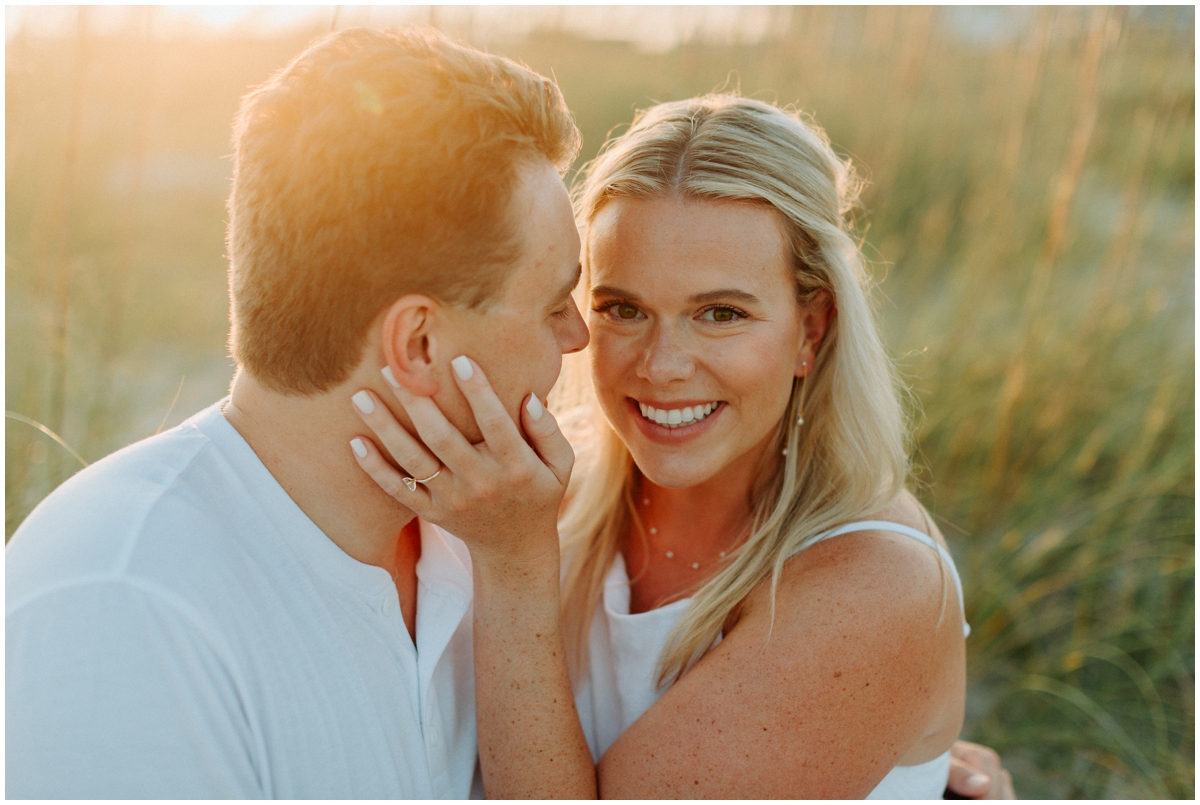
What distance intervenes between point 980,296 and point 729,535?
3163mm

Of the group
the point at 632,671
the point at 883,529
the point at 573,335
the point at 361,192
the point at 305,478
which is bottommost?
the point at 632,671

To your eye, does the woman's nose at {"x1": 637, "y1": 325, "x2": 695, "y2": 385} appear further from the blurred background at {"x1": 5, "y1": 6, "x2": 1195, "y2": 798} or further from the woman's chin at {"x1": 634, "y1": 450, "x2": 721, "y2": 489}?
the blurred background at {"x1": 5, "y1": 6, "x2": 1195, "y2": 798}

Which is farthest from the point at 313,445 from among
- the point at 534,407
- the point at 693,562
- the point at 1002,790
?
the point at 1002,790

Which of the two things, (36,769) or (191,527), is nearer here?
(36,769)

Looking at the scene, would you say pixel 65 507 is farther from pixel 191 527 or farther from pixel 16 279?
pixel 16 279

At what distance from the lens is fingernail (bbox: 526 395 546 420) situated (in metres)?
1.98

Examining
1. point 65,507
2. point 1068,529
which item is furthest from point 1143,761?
point 65,507

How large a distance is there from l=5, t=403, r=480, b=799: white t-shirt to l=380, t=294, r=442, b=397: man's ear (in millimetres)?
386

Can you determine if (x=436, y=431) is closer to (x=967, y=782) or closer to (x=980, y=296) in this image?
(x=967, y=782)

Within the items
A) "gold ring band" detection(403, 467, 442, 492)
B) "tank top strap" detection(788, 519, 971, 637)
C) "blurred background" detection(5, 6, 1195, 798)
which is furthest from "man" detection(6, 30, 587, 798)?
"tank top strap" detection(788, 519, 971, 637)

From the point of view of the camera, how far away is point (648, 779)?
6.84 feet

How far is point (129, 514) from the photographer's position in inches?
62.9

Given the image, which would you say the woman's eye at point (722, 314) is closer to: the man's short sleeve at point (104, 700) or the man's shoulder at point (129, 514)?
the man's shoulder at point (129, 514)

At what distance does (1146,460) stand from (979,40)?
20.1 ft
